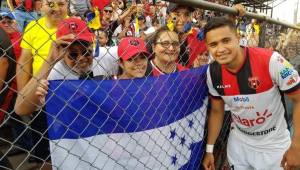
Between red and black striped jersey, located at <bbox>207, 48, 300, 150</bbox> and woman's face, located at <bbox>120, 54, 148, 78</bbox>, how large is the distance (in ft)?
2.08

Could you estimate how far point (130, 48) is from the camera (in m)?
2.57

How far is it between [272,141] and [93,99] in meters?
1.67

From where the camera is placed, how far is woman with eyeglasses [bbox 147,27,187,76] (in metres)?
2.89

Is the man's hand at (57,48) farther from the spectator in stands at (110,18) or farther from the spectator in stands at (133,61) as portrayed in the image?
the spectator in stands at (110,18)

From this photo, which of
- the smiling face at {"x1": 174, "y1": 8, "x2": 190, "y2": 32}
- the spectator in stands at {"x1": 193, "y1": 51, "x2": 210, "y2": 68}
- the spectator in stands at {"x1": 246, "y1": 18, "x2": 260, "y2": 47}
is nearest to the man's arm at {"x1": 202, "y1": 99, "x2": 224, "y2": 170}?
the spectator in stands at {"x1": 193, "y1": 51, "x2": 210, "y2": 68}

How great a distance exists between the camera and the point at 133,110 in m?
2.17

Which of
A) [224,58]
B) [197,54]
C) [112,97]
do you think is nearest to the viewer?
[112,97]

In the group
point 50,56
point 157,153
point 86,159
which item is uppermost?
point 50,56

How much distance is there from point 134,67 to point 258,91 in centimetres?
99

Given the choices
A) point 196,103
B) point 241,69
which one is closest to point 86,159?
point 196,103

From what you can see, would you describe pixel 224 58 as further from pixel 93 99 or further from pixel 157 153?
pixel 93 99

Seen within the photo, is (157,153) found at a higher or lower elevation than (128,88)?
lower

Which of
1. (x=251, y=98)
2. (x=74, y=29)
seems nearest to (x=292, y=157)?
(x=251, y=98)

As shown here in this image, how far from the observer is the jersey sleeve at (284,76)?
→ 100 inches
